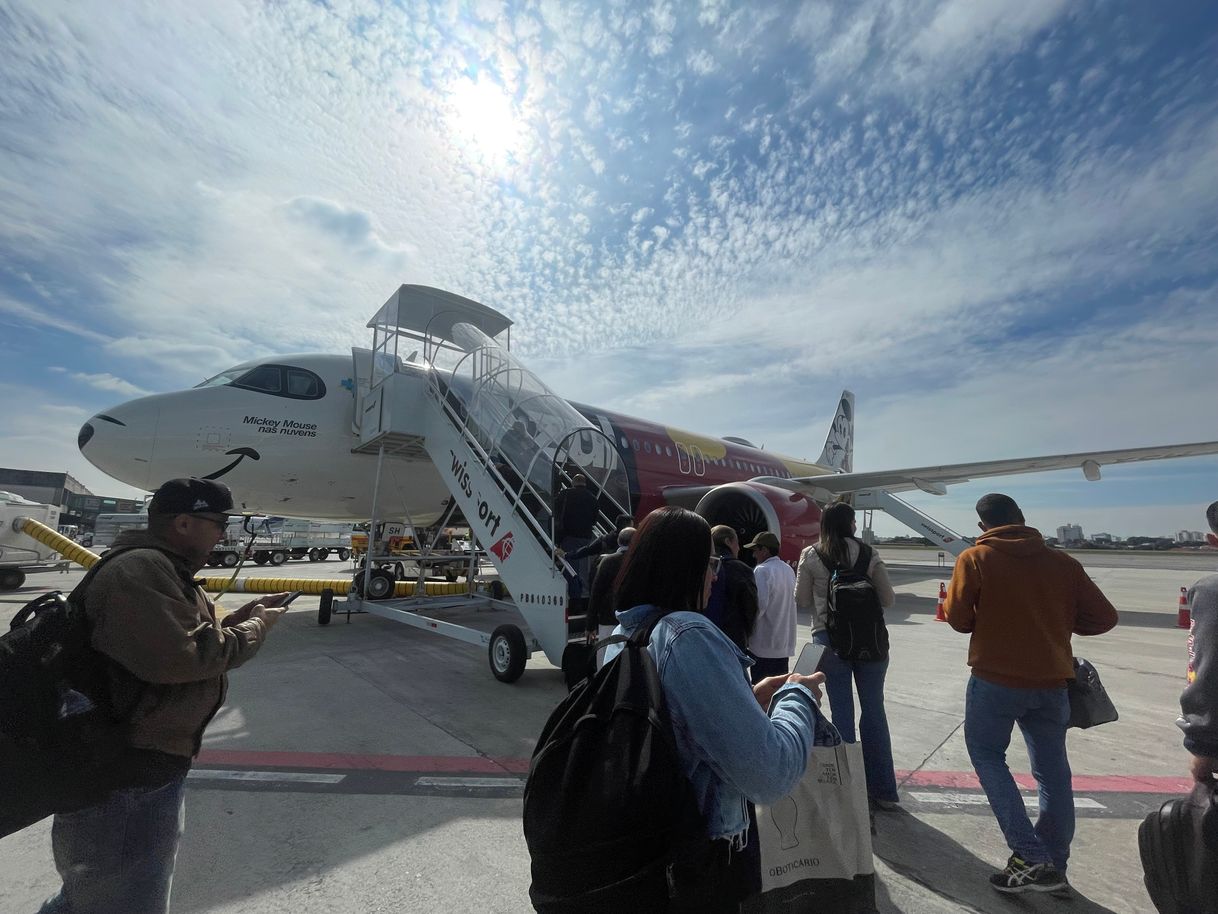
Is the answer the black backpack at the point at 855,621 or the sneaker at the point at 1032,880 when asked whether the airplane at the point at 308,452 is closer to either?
the black backpack at the point at 855,621

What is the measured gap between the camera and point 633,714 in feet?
3.97

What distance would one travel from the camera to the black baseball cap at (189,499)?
73.2 inches

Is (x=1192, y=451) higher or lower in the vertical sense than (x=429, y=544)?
higher

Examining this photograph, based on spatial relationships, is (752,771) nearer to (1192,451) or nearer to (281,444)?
(281,444)

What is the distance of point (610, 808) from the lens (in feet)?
3.75

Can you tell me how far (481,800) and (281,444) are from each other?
6.63 m

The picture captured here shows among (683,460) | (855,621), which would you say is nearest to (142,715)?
(855,621)

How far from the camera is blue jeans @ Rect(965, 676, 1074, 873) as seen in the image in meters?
2.62

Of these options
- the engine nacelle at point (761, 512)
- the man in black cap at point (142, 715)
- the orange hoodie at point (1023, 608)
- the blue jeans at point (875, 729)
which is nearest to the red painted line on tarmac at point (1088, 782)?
the blue jeans at point (875, 729)

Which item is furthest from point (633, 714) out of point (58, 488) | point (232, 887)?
point (58, 488)

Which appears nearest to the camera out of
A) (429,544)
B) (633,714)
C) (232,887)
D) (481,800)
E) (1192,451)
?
(633,714)

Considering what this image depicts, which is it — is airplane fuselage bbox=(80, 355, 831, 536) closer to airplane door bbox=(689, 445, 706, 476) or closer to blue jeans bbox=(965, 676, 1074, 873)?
airplane door bbox=(689, 445, 706, 476)

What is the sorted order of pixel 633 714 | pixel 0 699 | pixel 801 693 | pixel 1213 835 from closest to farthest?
pixel 633 714, pixel 0 699, pixel 801 693, pixel 1213 835

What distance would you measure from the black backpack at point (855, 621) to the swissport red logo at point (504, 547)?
3.48 m
